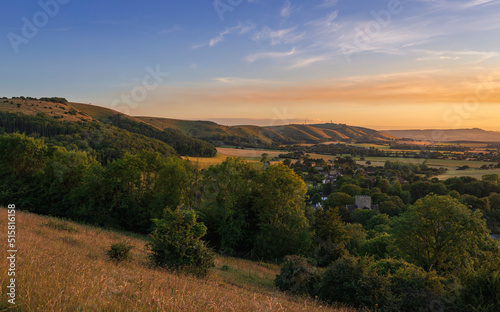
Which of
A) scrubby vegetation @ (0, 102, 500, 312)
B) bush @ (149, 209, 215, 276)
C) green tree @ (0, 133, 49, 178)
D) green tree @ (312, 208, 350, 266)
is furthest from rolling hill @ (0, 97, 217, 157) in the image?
bush @ (149, 209, 215, 276)

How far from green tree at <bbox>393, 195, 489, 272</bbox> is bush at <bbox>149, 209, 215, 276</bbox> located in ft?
65.0

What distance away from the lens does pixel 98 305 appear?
134 inches

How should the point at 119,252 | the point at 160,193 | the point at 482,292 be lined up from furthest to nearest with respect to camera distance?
the point at 160,193 → the point at 119,252 → the point at 482,292

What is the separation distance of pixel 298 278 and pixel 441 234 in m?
16.5

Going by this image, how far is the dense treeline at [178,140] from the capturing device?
4650 inches

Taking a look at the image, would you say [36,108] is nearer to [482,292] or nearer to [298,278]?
[298,278]

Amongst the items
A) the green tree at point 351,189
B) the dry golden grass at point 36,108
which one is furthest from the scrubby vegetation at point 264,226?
the dry golden grass at point 36,108

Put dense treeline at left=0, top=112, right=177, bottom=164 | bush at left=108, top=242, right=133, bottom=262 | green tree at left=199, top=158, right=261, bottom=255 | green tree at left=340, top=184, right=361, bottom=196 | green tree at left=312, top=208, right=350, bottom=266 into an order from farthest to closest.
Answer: dense treeline at left=0, top=112, right=177, bottom=164
green tree at left=340, top=184, right=361, bottom=196
green tree at left=199, top=158, right=261, bottom=255
green tree at left=312, top=208, right=350, bottom=266
bush at left=108, top=242, right=133, bottom=262

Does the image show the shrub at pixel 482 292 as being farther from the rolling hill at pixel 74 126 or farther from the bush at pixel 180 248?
the rolling hill at pixel 74 126

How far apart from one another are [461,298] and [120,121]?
595 feet

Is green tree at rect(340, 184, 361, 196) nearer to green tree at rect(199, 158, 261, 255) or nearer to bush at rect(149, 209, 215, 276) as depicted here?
green tree at rect(199, 158, 261, 255)

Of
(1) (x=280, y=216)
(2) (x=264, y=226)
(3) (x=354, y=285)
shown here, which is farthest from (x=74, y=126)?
(3) (x=354, y=285)

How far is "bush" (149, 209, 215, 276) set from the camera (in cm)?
1218

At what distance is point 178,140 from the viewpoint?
136750mm
